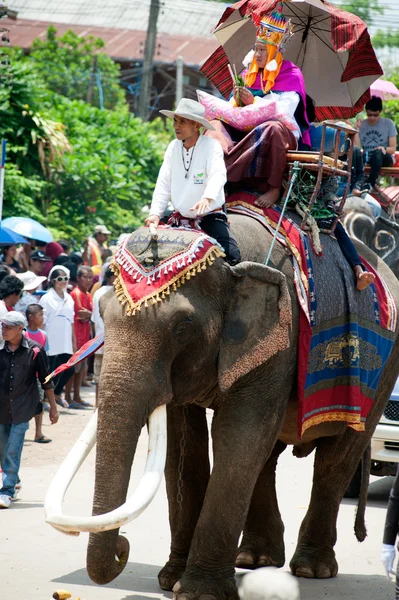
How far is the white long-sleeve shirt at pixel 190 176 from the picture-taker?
6.33m

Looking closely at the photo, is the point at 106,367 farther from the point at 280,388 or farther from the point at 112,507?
the point at 280,388

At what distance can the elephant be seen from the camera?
5.49 metres

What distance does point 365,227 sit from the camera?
11648 mm

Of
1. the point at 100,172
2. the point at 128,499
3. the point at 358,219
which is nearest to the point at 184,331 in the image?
the point at 128,499

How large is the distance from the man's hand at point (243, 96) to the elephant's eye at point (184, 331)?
6.22 ft

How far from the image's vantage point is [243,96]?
7.05 m

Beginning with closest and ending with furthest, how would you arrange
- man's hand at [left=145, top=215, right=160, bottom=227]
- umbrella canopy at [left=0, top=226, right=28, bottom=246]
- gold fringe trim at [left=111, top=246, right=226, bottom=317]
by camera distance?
gold fringe trim at [left=111, top=246, right=226, bottom=317] → man's hand at [left=145, top=215, right=160, bottom=227] → umbrella canopy at [left=0, top=226, right=28, bottom=246]

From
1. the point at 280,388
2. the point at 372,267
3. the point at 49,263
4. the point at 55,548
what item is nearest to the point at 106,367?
the point at 280,388

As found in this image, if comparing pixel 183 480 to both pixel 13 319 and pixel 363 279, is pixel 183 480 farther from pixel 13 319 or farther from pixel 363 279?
pixel 13 319

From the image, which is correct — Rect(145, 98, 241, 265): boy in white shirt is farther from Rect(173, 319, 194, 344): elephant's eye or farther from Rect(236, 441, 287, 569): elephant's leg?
Rect(236, 441, 287, 569): elephant's leg

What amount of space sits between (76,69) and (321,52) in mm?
31778

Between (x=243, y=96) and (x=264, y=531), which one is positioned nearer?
(x=243, y=96)

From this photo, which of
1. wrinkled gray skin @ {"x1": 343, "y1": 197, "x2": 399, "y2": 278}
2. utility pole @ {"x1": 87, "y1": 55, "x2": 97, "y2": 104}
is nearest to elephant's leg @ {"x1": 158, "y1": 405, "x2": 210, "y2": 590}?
wrinkled gray skin @ {"x1": 343, "y1": 197, "x2": 399, "y2": 278}

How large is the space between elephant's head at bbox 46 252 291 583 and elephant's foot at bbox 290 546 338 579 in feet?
5.33
